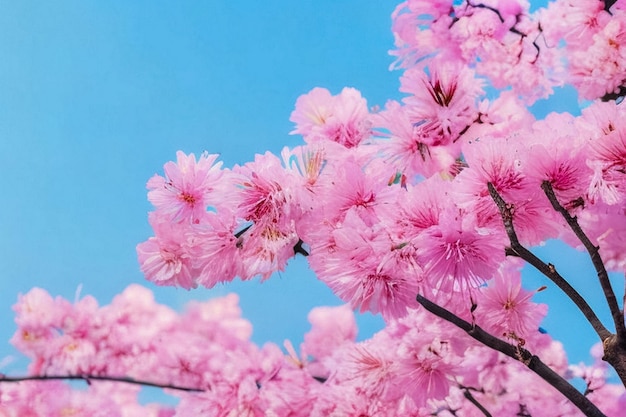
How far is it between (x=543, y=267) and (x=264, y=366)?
47.2 inches

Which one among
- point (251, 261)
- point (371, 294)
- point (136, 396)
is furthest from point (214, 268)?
point (136, 396)

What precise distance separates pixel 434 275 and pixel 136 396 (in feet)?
9.98


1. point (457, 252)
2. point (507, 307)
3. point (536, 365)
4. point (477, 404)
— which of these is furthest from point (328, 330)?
point (457, 252)

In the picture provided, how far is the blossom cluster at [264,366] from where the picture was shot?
53.9 inches

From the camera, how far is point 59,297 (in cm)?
283

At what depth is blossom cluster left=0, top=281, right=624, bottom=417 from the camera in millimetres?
1370

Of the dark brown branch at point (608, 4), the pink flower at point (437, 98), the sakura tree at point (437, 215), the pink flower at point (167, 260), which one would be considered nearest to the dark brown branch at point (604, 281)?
the sakura tree at point (437, 215)

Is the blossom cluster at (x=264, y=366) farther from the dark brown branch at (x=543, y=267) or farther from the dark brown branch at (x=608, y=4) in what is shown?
the dark brown branch at (x=608, y=4)

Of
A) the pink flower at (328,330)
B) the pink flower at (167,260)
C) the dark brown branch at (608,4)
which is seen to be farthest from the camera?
the pink flower at (328,330)

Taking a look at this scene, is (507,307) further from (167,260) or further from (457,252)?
(167,260)

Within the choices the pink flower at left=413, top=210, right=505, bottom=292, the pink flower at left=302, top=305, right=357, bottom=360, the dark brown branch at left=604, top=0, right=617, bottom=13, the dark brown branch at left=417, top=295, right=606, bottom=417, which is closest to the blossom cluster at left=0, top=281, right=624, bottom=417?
the pink flower at left=302, top=305, right=357, bottom=360

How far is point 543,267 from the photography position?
94 centimetres

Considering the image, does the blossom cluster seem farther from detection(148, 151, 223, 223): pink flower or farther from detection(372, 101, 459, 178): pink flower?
detection(148, 151, 223, 223): pink flower

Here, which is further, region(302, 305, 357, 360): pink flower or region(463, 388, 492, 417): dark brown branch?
region(302, 305, 357, 360): pink flower
